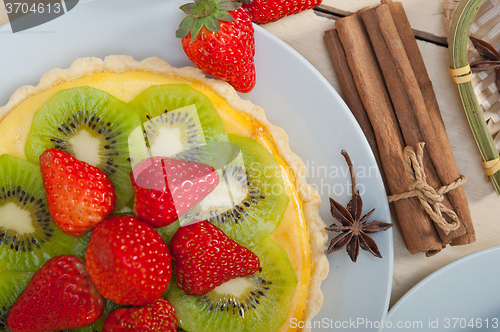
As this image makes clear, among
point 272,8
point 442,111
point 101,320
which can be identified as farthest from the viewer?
point 442,111

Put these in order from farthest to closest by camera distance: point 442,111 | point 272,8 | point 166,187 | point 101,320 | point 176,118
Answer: point 442,111, point 272,8, point 176,118, point 101,320, point 166,187

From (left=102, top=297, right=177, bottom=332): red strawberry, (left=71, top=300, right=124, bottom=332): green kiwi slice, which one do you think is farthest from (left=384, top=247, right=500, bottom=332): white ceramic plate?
(left=71, top=300, right=124, bottom=332): green kiwi slice

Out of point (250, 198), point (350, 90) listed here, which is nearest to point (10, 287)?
point (250, 198)

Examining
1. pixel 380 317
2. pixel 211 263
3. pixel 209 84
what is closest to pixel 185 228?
pixel 211 263

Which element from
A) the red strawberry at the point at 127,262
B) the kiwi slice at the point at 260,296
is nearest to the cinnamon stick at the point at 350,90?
the kiwi slice at the point at 260,296

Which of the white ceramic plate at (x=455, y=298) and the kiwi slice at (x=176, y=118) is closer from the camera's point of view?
the kiwi slice at (x=176, y=118)

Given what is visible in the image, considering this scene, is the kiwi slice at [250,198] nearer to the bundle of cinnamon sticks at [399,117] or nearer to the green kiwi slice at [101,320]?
the green kiwi slice at [101,320]

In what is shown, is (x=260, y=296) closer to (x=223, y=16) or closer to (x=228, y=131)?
(x=228, y=131)
